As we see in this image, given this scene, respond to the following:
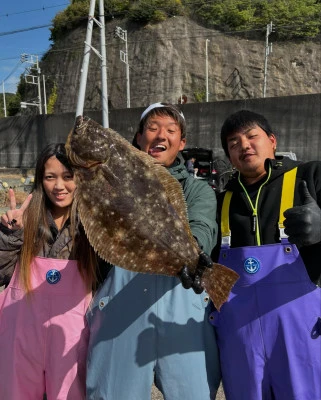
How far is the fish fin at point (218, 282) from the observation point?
74.2 inches

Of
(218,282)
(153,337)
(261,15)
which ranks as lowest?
(153,337)

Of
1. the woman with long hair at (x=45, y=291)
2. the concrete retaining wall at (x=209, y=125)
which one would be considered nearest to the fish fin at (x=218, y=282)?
the woman with long hair at (x=45, y=291)

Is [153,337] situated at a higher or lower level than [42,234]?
lower

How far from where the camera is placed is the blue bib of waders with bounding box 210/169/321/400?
1904mm

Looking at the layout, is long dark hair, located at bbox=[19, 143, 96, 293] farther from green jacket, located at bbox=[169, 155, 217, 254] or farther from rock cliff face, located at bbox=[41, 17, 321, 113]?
rock cliff face, located at bbox=[41, 17, 321, 113]

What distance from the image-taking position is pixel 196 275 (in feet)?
6.24

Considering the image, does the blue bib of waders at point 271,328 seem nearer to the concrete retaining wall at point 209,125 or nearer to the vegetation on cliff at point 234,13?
the concrete retaining wall at point 209,125

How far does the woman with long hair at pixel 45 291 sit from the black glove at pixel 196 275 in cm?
72

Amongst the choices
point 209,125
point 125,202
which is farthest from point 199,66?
point 125,202

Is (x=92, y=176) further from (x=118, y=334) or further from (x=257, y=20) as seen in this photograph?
(x=257, y=20)

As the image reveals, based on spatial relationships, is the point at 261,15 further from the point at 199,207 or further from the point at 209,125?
the point at 199,207

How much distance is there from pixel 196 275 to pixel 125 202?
0.57 metres

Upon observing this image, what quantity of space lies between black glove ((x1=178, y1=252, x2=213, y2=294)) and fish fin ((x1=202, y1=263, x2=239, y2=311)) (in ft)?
0.09

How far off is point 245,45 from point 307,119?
744 inches
